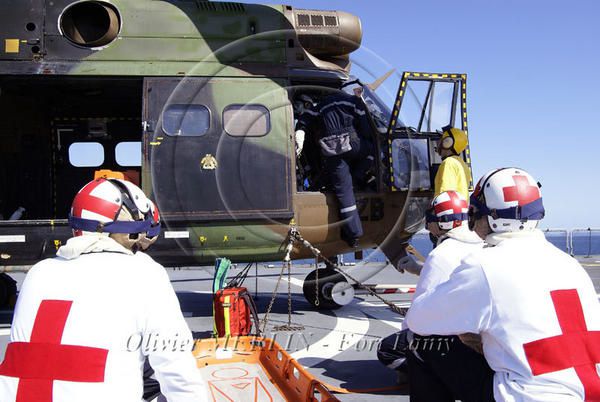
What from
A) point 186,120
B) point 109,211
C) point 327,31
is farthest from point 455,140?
point 109,211

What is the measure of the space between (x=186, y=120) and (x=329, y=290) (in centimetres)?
310

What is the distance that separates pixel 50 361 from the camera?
6.77ft

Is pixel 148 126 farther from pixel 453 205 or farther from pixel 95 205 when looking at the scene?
pixel 95 205

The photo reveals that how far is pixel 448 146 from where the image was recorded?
683 cm

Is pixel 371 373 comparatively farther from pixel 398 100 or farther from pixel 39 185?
A: pixel 39 185

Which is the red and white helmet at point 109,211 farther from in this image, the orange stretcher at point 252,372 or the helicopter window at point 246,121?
the helicopter window at point 246,121

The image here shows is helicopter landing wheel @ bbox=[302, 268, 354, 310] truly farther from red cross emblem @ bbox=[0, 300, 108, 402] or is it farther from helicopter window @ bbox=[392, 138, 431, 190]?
red cross emblem @ bbox=[0, 300, 108, 402]

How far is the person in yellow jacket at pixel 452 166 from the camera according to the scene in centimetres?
653

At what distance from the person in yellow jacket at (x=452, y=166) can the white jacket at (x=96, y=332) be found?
4834 mm

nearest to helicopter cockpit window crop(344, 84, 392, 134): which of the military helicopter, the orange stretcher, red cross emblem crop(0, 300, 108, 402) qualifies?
the military helicopter

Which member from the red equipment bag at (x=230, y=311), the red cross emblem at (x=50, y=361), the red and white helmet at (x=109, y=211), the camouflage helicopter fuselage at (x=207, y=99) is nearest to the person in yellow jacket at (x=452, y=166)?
the camouflage helicopter fuselage at (x=207, y=99)

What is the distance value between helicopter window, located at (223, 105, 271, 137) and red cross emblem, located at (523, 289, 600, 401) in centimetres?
492


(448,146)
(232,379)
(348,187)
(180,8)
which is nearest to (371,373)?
(232,379)

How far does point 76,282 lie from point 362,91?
19.4 feet
